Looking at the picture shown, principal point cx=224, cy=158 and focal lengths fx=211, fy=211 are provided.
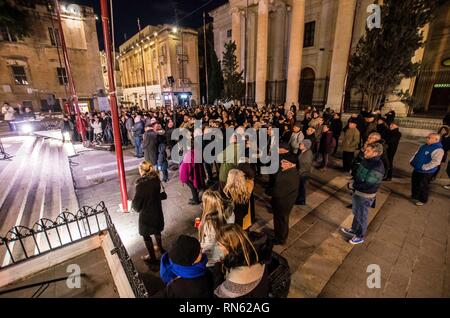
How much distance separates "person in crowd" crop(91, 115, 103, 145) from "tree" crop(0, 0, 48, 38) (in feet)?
56.6

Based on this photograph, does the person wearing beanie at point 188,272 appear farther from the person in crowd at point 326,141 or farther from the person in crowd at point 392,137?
the person in crowd at point 392,137

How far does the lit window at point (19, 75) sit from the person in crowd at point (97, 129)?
1636 centimetres

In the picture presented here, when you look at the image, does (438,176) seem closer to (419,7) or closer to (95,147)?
(419,7)

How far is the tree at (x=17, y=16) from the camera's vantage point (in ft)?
64.0

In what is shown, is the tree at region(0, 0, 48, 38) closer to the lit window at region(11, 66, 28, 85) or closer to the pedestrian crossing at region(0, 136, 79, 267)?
the lit window at region(11, 66, 28, 85)

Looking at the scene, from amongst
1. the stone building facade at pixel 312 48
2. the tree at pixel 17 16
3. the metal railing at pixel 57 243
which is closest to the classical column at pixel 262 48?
the stone building facade at pixel 312 48

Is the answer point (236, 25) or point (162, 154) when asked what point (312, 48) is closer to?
point (236, 25)

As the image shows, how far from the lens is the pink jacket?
17.1 feet

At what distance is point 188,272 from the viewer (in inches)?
75.2

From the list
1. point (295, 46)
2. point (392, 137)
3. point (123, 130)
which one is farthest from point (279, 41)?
point (392, 137)

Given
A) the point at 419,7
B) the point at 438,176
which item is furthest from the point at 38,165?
the point at 419,7

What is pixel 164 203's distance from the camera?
5848mm

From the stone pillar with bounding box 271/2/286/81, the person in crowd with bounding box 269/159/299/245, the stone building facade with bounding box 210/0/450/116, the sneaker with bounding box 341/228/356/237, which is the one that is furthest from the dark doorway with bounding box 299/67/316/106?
the person in crowd with bounding box 269/159/299/245
